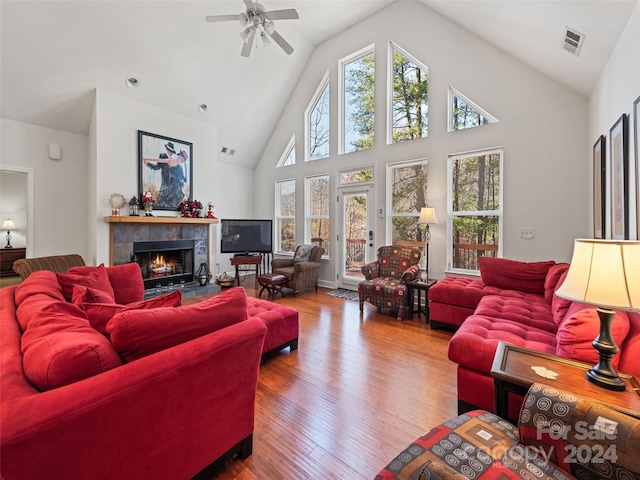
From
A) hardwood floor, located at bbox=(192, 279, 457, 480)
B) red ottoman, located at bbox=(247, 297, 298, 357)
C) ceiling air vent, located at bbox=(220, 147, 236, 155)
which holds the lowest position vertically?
hardwood floor, located at bbox=(192, 279, 457, 480)

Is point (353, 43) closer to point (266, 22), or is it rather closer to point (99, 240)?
point (266, 22)

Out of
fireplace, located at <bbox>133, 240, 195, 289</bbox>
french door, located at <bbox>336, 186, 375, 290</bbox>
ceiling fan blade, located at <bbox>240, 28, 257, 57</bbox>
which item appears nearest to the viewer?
ceiling fan blade, located at <bbox>240, 28, 257, 57</bbox>

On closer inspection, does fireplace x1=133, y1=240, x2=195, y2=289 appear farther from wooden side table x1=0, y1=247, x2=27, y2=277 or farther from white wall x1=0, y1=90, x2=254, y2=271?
wooden side table x1=0, y1=247, x2=27, y2=277

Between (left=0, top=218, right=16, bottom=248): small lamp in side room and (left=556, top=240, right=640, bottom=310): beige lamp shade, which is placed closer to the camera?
(left=556, top=240, right=640, bottom=310): beige lamp shade

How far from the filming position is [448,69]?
4.13 metres

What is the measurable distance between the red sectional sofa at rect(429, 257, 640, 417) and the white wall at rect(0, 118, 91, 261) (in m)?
5.98

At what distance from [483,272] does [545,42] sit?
2559 millimetres

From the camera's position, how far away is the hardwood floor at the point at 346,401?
1523mm

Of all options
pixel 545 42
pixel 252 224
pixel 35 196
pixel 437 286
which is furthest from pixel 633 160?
pixel 35 196

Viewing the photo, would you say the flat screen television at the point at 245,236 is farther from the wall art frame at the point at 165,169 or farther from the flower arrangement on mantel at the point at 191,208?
the wall art frame at the point at 165,169

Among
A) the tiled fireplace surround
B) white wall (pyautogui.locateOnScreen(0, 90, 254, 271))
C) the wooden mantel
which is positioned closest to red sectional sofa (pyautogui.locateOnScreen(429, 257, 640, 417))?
the wooden mantel

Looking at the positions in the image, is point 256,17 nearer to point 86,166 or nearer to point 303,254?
point 303,254

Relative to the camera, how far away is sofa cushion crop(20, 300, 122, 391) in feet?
3.02

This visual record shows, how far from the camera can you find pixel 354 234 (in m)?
5.41
